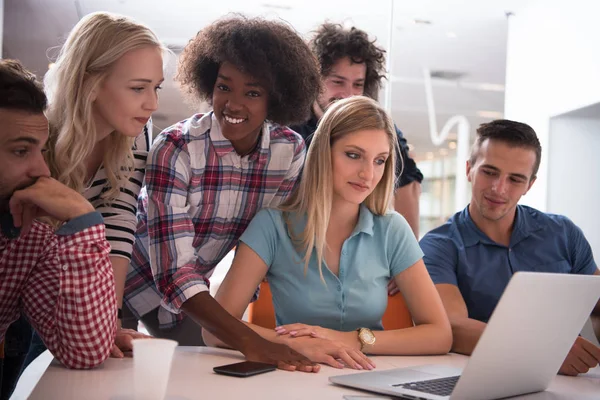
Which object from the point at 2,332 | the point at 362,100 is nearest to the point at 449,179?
the point at 362,100

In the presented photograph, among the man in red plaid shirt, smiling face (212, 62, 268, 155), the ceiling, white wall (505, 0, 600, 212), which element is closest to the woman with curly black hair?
smiling face (212, 62, 268, 155)

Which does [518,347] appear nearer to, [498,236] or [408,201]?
[498,236]

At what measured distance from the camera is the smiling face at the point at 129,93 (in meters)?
1.70

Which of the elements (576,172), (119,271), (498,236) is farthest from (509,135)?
(576,172)

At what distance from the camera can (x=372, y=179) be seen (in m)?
1.90

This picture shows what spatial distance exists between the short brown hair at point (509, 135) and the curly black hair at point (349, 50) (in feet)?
1.62

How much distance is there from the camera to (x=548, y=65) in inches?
184

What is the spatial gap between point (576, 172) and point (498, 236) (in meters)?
2.67

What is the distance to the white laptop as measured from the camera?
1.12 m

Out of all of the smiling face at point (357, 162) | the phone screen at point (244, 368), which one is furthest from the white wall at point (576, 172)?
the phone screen at point (244, 368)

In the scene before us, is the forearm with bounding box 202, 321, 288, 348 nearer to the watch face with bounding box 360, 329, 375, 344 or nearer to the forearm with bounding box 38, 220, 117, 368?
the watch face with bounding box 360, 329, 375, 344

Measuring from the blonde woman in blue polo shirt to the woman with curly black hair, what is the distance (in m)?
0.11

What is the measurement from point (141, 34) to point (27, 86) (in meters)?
0.40

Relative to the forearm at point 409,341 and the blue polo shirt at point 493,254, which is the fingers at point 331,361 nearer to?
the forearm at point 409,341
